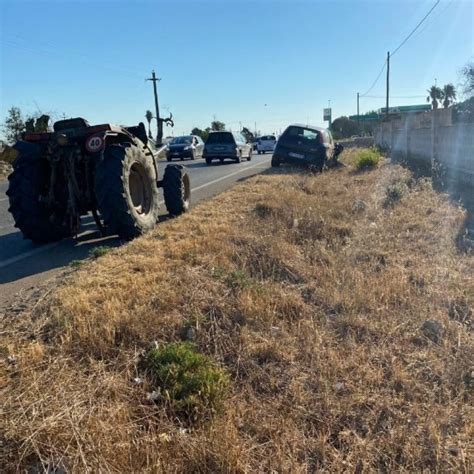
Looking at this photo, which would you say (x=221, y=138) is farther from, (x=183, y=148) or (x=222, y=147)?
(x=183, y=148)

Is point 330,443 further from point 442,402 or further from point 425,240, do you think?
point 425,240

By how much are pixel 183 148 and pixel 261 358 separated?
77.5 ft

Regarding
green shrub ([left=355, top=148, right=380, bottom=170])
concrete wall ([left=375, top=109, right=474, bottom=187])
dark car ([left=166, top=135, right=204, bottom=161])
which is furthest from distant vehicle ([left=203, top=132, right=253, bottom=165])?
green shrub ([left=355, top=148, right=380, bottom=170])

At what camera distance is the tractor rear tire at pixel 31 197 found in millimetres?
5727

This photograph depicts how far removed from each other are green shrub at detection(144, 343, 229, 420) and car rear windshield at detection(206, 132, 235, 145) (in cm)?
1975

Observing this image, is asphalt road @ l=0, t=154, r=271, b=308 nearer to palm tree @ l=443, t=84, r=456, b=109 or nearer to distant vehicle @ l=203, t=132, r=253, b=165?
distant vehicle @ l=203, t=132, r=253, b=165

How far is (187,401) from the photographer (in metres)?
2.34

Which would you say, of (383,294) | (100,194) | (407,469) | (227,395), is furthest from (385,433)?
(100,194)

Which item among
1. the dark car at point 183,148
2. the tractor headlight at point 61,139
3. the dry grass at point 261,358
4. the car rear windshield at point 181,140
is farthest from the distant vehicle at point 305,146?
the car rear windshield at point 181,140

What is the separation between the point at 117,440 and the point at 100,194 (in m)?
3.85

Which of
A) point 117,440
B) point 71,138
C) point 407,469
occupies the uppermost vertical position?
point 71,138

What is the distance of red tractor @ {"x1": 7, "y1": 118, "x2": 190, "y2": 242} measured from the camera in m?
5.52

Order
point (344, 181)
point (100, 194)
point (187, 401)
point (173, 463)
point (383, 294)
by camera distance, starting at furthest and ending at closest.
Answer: point (344, 181) → point (100, 194) → point (383, 294) → point (187, 401) → point (173, 463)

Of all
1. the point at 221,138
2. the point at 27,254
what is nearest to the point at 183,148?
the point at 221,138
